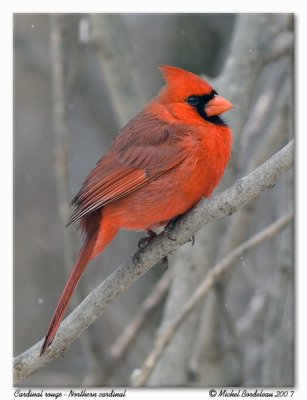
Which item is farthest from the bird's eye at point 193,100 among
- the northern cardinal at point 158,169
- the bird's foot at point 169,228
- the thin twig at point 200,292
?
the thin twig at point 200,292

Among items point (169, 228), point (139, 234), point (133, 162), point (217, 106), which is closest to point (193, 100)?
point (217, 106)

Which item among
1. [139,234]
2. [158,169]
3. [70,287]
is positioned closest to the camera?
[70,287]

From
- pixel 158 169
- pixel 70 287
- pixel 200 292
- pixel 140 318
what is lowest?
pixel 140 318

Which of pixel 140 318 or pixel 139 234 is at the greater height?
pixel 139 234

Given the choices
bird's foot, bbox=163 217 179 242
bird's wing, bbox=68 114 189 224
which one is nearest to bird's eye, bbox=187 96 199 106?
bird's wing, bbox=68 114 189 224

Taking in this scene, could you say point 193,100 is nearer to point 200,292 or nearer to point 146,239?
point 146,239

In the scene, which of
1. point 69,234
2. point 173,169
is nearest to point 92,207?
point 173,169
